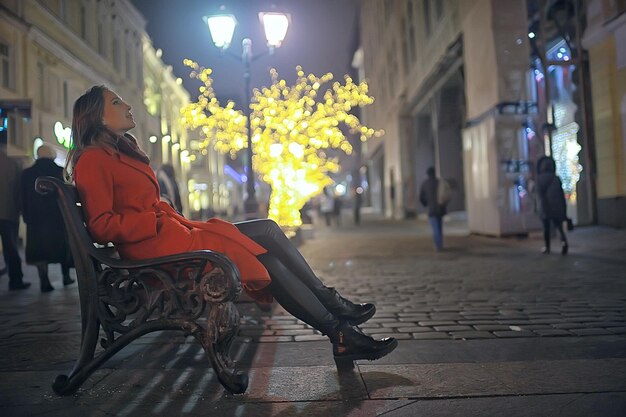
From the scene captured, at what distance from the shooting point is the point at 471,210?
Answer: 52.1 ft

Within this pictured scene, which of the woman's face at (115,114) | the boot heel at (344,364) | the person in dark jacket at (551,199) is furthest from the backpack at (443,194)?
the woman's face at (115,114)

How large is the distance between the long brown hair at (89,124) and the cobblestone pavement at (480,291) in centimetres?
194

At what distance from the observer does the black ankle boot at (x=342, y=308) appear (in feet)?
10.9

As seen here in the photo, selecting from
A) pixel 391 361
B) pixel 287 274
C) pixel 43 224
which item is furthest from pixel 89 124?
pixel 43 224

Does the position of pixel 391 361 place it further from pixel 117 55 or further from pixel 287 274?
pixel 117 55

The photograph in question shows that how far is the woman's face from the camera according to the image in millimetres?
3012

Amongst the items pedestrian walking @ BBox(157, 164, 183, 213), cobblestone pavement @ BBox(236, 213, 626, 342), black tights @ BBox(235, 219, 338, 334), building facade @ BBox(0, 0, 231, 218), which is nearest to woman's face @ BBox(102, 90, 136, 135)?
black tights @ BBox(235, 219, 338, 334)

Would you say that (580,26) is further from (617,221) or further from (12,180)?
(12,180)

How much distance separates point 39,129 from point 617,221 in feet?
50.8

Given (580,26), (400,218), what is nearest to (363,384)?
(580,26)

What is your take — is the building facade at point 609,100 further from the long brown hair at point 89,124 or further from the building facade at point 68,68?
the long brown hair at point 89,124

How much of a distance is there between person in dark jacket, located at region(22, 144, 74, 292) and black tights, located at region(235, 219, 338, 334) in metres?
3.90

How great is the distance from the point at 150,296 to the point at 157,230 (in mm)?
350

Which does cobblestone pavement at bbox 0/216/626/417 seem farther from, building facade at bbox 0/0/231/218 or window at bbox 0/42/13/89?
window at bbox 0/42/13/89
